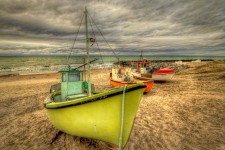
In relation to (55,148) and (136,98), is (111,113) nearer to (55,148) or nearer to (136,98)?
(136,98)

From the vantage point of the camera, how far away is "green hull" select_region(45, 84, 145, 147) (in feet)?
13.4

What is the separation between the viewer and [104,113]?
4.26 meters

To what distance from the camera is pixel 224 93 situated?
1180 centimetres

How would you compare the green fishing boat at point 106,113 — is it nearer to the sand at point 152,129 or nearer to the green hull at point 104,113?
the green hull at point 104,113

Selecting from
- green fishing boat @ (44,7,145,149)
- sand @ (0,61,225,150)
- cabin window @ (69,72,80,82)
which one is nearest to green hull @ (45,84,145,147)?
green fishing boat @ (44,7,145,149)

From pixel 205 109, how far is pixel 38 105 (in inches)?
457

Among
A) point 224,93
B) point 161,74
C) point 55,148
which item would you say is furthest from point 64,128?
point 161,74

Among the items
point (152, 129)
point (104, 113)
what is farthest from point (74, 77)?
point (152, 129)

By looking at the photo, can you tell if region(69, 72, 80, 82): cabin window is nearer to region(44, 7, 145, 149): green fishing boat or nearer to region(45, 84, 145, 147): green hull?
A: region(44, 7, 145, 149): green fishing boat

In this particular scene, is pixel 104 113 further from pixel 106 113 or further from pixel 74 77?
pixel 74 77

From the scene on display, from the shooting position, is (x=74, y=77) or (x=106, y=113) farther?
(x=74, y=77)

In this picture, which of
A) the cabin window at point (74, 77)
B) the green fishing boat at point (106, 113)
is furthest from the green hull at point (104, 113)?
the cabin window at point (74, 77)

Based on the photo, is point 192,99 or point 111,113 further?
point 192,99

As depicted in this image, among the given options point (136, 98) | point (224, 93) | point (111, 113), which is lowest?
point (224, 93)
